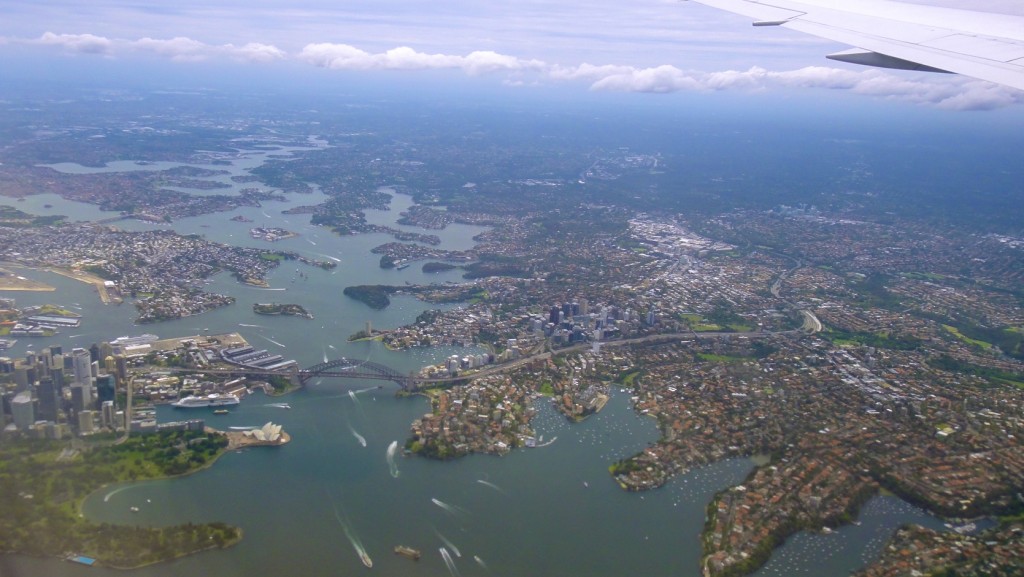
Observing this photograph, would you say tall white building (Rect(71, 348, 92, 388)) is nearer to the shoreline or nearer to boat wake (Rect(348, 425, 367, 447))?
boat wake (Rect(348, 425, 367, 447))

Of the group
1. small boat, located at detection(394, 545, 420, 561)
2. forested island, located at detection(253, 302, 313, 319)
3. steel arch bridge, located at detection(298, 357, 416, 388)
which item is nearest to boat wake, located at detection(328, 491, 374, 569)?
small boat, located at detection(394, 545, 420, 561)

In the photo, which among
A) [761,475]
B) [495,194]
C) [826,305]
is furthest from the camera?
[495,194]

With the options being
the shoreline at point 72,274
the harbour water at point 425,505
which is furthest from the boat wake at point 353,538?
the shoreline at point 72,274

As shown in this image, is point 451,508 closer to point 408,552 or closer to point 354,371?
point 408,552

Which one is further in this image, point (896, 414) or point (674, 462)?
point (896, 414)

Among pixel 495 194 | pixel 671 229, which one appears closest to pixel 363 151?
pixel 495 194

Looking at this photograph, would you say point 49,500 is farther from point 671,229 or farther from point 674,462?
point 671,229

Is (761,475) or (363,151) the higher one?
(363,151)

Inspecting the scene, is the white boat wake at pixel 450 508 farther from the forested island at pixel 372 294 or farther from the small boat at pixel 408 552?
the forested island at pixel 372 294
